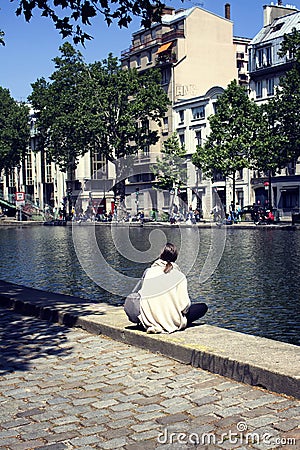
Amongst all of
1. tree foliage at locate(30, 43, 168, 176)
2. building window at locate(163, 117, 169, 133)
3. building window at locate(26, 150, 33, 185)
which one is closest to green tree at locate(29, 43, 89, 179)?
tree foliage at locate(30, 43, 168, 176)

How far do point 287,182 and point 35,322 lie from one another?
5265 cm

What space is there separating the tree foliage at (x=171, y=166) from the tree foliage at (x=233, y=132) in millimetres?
11458

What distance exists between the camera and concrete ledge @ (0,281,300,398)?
233 inches

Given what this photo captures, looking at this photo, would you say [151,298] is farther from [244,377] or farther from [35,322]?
[35,322]

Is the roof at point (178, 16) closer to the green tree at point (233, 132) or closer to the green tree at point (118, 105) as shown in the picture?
the green tree at point (118, 105)

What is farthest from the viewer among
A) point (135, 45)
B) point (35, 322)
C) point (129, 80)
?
point (135, 45)

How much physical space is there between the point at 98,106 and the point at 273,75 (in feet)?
54.1

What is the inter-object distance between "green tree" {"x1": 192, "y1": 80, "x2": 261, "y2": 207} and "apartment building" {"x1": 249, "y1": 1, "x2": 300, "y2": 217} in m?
5.68

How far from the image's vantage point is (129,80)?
64.9m

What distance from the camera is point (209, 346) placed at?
689 cm

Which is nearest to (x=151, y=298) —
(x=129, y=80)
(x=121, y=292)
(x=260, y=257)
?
(x=121, y=292)

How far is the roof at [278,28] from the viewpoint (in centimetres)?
6259

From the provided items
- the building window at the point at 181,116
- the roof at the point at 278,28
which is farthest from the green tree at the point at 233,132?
the building window at the point at 181,116

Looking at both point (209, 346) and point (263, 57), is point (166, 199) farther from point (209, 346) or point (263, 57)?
point (209, 346)
